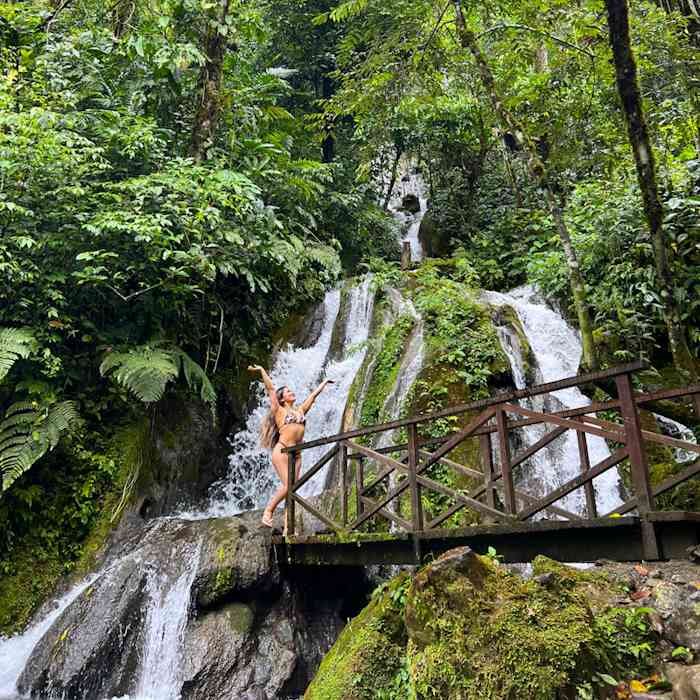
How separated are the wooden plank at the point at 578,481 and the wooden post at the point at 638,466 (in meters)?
0.09

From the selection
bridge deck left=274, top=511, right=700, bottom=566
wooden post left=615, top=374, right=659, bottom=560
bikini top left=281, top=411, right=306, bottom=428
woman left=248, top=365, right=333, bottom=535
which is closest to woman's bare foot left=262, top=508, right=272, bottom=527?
woman left=248, top=365, right=333, bottom=535

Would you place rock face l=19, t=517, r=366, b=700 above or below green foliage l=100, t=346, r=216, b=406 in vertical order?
below

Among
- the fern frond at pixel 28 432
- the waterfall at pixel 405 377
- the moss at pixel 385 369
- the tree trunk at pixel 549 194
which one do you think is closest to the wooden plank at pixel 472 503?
the tree trunk at pixel 549 194

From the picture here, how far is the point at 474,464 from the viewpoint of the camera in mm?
7855

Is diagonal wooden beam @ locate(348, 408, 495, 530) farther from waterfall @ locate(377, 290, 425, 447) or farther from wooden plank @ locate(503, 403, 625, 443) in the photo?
waterfall @ locate(377, 290, 425, 447)

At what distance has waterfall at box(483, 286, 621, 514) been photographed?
806cm

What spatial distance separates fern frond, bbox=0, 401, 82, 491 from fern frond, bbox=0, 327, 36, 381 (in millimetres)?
698

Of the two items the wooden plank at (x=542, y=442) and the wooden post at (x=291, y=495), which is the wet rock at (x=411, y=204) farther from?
the wooden plank at (x=542, y=442)

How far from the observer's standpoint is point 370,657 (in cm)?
458

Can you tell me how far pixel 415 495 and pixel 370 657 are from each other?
157 centimetres

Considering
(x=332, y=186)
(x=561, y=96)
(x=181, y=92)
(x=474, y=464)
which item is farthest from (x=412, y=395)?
(x=332, y=186)

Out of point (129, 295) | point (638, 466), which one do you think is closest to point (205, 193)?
point (129, 295)

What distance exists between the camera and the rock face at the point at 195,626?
19.3ft

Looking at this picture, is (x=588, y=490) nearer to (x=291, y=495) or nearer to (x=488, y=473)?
(x=488, y=473)
